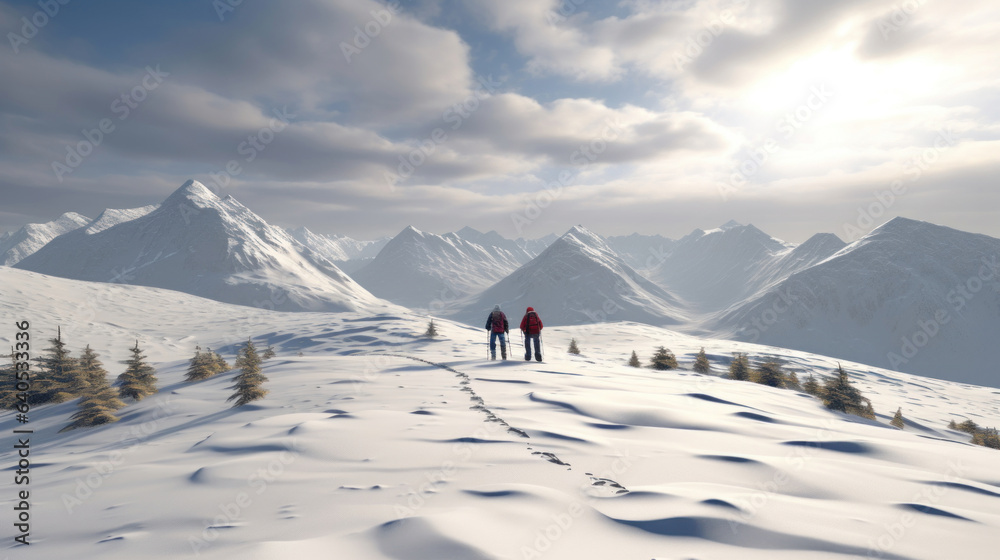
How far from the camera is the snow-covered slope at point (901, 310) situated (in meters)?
161

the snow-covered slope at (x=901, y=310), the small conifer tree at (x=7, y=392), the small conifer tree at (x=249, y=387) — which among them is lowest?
the snow-covered slope at (x=901, y=310)

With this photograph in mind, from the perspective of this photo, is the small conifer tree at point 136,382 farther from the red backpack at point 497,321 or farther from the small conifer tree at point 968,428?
the small conifer tree at point 968,428

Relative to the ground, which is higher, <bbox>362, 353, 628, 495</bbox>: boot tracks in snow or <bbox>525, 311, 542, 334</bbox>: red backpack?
<bbox>525, 311, 542, 334</bbox>: red backpack

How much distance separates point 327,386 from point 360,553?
26.5ft

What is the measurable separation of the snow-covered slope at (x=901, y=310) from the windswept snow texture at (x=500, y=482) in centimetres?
19969

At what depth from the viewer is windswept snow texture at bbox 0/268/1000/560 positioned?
10.1ft

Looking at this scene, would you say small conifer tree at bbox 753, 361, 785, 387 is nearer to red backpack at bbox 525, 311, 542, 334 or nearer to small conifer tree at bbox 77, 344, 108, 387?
red backpack at bbox 525, 311, 542, 334

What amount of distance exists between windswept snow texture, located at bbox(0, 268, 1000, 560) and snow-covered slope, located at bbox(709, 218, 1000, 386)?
655 ft

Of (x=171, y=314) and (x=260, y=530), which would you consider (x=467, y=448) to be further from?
(x=171, y=314)

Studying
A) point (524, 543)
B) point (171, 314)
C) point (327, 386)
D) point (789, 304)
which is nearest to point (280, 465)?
point (524, 543)

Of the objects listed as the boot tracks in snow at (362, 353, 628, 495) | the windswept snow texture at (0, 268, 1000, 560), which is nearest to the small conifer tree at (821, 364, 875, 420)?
the windswept snow texture at (0, 268, 1000, 560)

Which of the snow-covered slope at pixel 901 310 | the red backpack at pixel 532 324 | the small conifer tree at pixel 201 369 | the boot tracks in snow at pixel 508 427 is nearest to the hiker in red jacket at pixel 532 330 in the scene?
the red backpack at pixel 532 324

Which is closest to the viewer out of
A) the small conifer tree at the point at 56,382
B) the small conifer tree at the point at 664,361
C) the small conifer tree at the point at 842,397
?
the small conifer tree at the point at 842,397

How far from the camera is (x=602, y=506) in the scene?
3650mm
